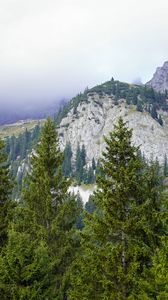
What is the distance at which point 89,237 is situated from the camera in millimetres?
26578

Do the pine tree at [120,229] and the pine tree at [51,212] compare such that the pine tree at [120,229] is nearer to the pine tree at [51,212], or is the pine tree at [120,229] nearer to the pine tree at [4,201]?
the pine tree at [51,212]

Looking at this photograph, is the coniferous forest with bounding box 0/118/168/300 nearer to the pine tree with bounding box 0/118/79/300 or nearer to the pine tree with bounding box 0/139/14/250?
the pine tree with bounding box 0/118/79/300

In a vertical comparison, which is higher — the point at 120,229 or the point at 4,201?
the point at 4,201

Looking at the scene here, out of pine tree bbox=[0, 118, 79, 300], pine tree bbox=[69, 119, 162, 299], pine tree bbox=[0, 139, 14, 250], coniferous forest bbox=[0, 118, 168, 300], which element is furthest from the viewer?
Result: pine tree bbox=[0, 118, 79, 300]

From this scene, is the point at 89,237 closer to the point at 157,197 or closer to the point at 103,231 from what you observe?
the point at 103,231

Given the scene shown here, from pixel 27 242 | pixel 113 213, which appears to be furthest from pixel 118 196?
pixel 27 242

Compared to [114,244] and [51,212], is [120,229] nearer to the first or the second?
[114,244]

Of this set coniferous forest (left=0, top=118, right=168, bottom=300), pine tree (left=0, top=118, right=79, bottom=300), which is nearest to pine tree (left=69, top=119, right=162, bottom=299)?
coniferous forest (left=0, top=118, right=168, bottom=300)

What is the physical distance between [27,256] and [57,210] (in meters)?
11.8

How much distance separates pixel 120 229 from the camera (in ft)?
82.1

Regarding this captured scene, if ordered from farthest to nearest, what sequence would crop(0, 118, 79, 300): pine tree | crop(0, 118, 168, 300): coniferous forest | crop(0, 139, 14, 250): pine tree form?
crop(0, 118, 79, 300): pine tree
crop(0, 139, 14, 250): pine tree
crop(0, 118, 168, 300): coniferous forest

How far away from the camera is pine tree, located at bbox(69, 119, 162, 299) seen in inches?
951

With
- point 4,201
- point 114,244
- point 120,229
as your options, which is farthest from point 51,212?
point 120,229

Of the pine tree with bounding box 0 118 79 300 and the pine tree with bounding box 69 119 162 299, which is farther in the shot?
the pine tree with bounding box 0 118 79 300
